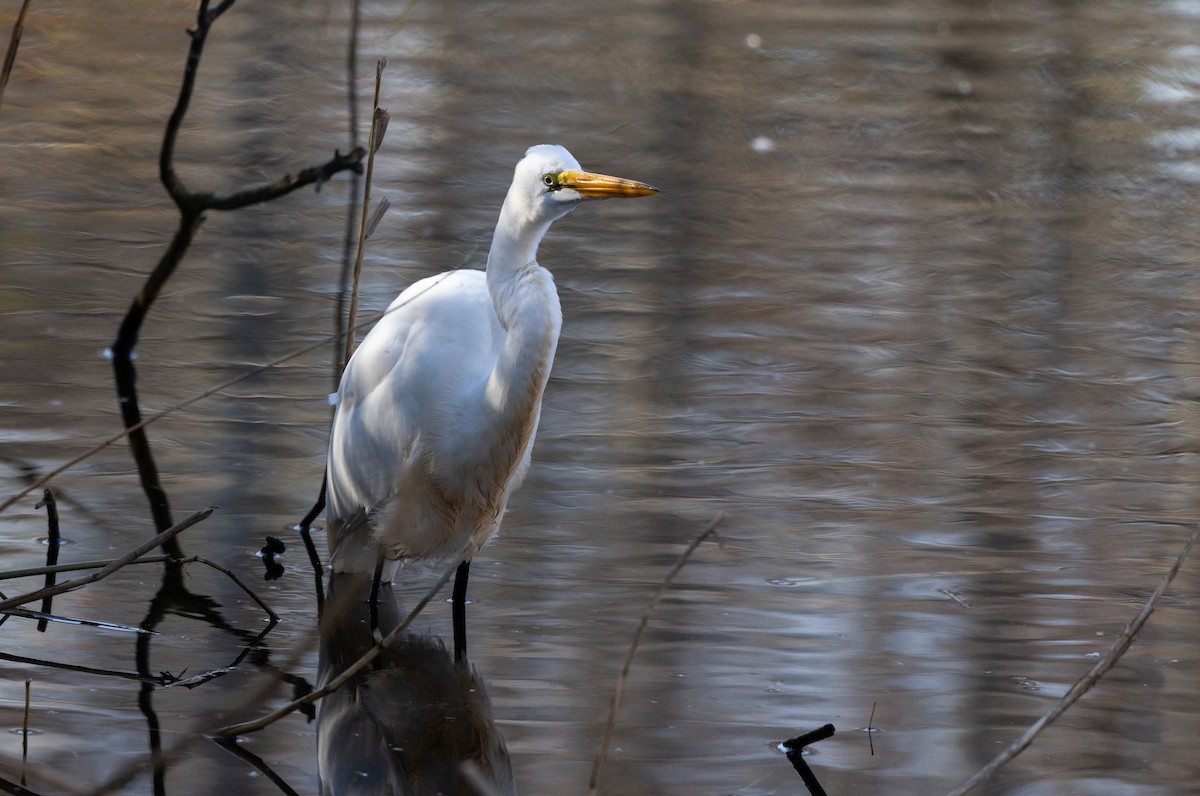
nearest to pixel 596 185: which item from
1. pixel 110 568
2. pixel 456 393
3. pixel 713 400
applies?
pixel 456 393

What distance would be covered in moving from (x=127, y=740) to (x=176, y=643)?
536mm

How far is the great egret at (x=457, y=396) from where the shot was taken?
3.83 meters

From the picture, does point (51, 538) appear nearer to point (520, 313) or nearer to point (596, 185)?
point (520, 313)

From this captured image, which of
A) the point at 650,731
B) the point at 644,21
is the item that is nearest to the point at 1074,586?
the point at 650,731

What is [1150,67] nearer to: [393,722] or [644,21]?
[644,21]

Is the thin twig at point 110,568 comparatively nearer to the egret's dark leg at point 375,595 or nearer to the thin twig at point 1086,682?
the egret's dark leg at point 375,595

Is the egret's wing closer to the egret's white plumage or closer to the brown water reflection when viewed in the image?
the egret's white plumage

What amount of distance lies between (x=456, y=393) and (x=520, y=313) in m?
0.36

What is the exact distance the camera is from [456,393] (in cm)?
408

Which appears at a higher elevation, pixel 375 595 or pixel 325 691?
pixel 325 691

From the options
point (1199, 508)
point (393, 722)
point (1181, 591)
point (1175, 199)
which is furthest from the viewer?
point (1175, 199)

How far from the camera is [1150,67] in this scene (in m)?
13.1

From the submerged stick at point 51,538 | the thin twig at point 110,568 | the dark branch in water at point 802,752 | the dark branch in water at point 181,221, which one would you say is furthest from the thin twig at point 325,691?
the dark branch in water at point 181,221

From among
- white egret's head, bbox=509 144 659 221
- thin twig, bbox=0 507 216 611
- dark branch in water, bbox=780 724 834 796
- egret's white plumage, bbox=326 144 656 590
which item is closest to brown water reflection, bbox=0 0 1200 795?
dark branch in water, bbox=780 724 834 796
